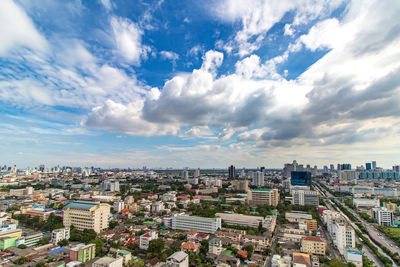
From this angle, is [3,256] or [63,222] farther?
[63,222]

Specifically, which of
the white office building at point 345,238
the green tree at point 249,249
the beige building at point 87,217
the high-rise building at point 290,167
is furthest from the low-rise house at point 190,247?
the high-rise building at point 290,167

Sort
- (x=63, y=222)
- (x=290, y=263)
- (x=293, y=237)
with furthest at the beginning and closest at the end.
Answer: (x=63, y=222), (x=293, y=237), (x=290, y=263)

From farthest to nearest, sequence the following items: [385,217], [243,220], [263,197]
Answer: [263,197]
[385,217]
[243,220]

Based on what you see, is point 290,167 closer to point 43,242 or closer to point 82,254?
point 43,242

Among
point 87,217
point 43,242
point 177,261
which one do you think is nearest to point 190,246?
point 177,261

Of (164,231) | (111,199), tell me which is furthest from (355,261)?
(111,199)

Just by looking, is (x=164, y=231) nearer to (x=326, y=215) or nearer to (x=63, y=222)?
(x=63, y=222)
